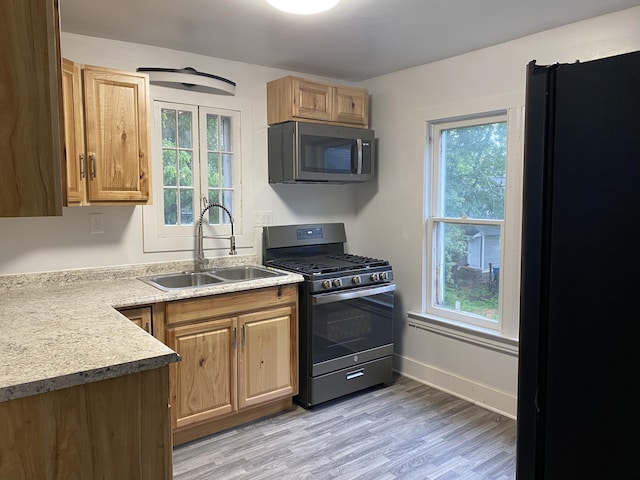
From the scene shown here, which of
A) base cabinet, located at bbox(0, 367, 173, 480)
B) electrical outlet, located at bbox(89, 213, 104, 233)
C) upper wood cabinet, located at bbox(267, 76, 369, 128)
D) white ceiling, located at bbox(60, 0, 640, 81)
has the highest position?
white ceiling, located at bbox(60, 0, 640, 81)

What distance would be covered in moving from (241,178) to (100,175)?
106 centimetres

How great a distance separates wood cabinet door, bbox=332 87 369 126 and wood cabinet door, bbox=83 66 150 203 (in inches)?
→ 54.4

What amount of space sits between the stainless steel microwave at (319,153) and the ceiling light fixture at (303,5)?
3.85 feet

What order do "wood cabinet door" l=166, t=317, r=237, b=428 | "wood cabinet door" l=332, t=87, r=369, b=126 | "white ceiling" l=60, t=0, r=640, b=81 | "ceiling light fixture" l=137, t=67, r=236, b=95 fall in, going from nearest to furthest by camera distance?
1. "white ceiling" l=60, t=0, r=640, b=81
2. "wood cabinet door" l=166, t=317, r=237, b=428
3. "ceiling light fixture" l=137, t=67, r=236, b=95
4. "wood cabinet door" l=332, t=87, r=369, b=126

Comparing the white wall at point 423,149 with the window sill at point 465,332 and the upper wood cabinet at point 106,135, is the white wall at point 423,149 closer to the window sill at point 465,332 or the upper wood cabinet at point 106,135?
the window sill at point 465,332

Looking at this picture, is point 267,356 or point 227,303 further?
point 267,356

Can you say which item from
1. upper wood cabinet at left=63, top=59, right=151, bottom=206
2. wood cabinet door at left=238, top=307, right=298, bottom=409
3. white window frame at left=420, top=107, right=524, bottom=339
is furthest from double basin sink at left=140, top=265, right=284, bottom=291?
white window frame at left=420, top=107, right=524, bottom=339

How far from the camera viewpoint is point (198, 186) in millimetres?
3182

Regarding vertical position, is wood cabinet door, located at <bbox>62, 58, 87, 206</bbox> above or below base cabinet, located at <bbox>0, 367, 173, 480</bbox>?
above

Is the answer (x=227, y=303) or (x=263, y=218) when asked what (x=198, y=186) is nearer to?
(x=263, y=218)

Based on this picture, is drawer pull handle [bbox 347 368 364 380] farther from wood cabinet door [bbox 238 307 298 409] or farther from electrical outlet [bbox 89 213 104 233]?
electrical outlet [bbox 89 213 104 233]

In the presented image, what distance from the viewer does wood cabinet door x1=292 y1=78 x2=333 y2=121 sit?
128 inches

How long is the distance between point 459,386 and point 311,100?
2259mm

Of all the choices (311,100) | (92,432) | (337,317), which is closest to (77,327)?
(92,432)
